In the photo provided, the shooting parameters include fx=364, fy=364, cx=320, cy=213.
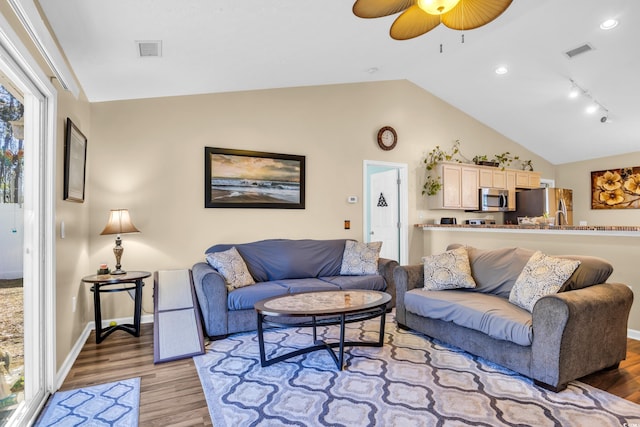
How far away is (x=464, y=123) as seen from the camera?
6230mm

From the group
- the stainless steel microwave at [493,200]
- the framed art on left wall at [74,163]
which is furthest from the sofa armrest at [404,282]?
the stainless steel microwave at [493,200]

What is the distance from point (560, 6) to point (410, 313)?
3343mm

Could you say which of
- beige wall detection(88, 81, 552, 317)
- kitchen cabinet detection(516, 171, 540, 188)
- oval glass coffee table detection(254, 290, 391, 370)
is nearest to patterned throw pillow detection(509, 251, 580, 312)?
oval glass coffee table detection(254, 290, 391, 370)

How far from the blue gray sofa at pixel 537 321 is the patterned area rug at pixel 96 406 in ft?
7.58

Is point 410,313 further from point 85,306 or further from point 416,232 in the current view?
point 85,306

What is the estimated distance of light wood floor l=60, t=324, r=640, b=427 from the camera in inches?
83.2

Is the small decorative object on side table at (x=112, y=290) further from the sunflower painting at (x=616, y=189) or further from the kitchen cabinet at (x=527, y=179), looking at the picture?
the sunflower painting at (x=616, y=189)

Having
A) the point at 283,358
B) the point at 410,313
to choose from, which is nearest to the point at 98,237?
the point at 283,358

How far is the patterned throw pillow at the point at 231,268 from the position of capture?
3.60 meters

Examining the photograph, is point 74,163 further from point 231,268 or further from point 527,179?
point 527,179

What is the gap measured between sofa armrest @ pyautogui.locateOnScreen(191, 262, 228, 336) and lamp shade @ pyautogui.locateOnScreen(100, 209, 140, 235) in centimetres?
90

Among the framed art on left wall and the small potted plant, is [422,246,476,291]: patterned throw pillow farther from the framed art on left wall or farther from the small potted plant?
the framed art on left wall

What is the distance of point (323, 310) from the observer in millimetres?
2578

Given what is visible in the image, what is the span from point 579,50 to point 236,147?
416cm
